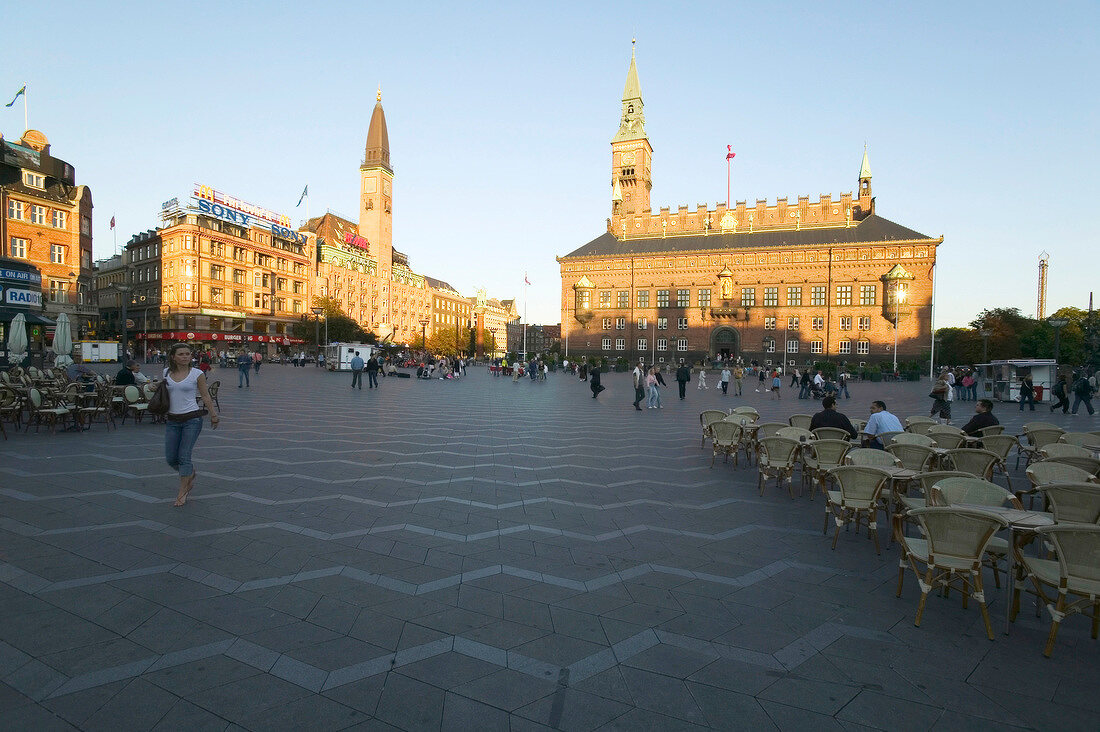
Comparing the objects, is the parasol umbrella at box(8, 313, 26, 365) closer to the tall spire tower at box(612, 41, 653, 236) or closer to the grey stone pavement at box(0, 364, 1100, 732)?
the grey stone pavement at box(0, 364, 1100, 732)

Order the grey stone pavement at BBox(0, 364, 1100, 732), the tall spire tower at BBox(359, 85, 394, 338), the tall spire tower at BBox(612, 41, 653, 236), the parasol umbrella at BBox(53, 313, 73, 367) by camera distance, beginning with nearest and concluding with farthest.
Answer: the grey stone pavement at BBox(0, 364, 1100, 732) → the parasol umbrella at BBox(53, 313, 73, 367) → the tall spire tower at BBox(612, 41, 653, 236) → the tall spire tower at BBox(359, 85, 394, 338)

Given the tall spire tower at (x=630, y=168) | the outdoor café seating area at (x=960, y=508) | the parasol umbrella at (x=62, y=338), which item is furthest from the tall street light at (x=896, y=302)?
the parasol umbrella at (x=62, y=338)

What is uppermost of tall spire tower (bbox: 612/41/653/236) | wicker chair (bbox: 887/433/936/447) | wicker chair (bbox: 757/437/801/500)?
tall spire tower (bbox: 612/41/653/236)

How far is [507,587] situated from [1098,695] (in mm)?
3710

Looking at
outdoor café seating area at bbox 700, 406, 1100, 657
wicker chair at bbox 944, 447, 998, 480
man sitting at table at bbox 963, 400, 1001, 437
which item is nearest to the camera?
outdoor café seating area at bbox 700, 406, 1100, 657

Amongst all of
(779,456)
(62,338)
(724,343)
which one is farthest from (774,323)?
(62,338)

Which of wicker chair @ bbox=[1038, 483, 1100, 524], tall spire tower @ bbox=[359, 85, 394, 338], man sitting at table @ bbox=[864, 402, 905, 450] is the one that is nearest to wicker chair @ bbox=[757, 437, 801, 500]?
man sitting at table @ bbox=[864, 402, 905, 450]

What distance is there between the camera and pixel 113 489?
6898 millimetres

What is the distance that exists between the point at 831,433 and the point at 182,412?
28.8ft

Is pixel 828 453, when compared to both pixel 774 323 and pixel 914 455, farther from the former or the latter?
pixel 774 323

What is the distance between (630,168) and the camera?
7738 cm

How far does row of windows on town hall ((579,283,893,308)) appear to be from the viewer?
202 feet

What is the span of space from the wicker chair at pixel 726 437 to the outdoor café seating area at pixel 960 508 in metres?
0.02

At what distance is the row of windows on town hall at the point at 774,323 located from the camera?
61688 millimetres
